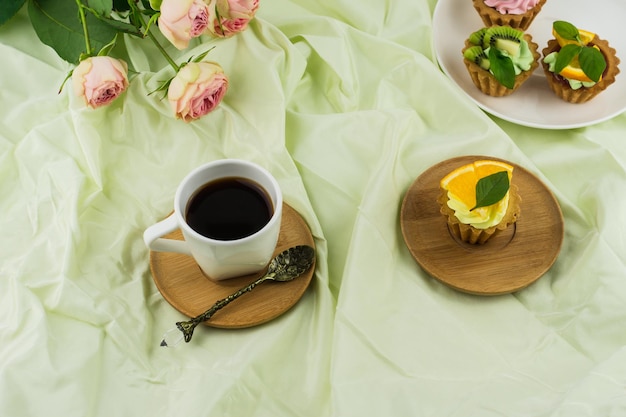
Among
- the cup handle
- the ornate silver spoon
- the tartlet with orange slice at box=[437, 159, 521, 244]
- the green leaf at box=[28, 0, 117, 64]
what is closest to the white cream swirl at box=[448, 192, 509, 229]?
the tartlet with orange slice at box=[437, 159, 521, 244]

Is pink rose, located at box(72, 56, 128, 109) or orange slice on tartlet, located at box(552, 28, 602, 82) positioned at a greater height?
orange slice on tartlet, located at box(552, 28, 602, 82)

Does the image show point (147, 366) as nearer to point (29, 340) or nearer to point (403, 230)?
point (29, 340)

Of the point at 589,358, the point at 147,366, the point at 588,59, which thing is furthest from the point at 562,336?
the point at 147,366

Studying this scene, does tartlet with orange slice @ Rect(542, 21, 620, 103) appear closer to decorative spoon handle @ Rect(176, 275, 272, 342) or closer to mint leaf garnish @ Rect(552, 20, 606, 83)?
mint leaf garnish @ Rect(552, 20, 606, 83)

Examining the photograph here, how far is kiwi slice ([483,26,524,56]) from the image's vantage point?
158cm

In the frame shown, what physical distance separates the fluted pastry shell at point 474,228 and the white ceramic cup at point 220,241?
0.32 meters

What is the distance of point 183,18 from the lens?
132 cm

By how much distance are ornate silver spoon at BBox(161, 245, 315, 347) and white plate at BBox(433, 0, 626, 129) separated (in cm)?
56

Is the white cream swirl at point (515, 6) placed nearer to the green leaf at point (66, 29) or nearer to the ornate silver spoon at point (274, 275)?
the ornate silver spoon at point (274, 275)

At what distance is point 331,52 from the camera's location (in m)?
1.62

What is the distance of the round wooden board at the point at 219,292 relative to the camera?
1271 millimetres

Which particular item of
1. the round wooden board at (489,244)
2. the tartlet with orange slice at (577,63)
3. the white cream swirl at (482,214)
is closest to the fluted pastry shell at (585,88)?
the tartlet with orange slice at (577,63)

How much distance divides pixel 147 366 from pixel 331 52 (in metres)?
0.78

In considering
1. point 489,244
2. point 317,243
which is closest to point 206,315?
point 317,243
